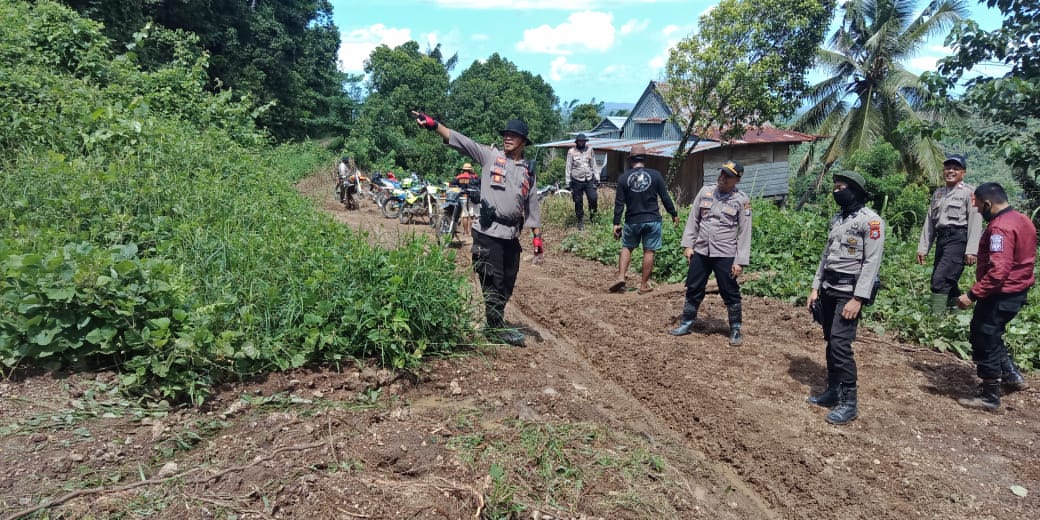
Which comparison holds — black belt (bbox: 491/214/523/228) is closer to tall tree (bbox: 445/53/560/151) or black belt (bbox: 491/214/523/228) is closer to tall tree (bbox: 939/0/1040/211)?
tall tree (bbox: 939/0/1040/211)

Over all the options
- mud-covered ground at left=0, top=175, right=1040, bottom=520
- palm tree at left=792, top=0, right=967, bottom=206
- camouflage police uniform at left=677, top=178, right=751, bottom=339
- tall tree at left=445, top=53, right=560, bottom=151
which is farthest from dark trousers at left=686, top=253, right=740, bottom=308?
tall tree at left=445, top=53, right=560, bottom=151

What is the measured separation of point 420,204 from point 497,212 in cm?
→ 927

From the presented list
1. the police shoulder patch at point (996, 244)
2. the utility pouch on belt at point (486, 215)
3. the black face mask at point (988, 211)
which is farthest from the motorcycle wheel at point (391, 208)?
the police shoulder patch at point (996, 244)

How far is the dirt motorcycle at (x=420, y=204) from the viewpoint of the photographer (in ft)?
43.8

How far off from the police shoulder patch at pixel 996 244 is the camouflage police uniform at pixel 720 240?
162 cm

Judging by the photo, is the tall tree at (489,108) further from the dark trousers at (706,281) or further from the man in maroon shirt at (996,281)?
the man in maroon shirt at (996,281)

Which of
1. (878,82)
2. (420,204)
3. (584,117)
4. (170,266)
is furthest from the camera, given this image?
(584,117)

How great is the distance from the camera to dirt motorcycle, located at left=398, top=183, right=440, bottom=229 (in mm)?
13343

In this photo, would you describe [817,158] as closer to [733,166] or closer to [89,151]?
[733,166]

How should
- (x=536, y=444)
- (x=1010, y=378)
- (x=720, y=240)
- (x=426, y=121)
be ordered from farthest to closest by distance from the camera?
1. (x=720, y=240)
2. (x=1010, y=378)
3. (x=426, y=121)
4. (x=536, y=444)

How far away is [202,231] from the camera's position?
16.2 ft

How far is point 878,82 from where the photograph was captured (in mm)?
22547

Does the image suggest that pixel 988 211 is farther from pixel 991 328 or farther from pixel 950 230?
pixel 950 230

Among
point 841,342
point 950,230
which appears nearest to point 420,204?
point 950,230
